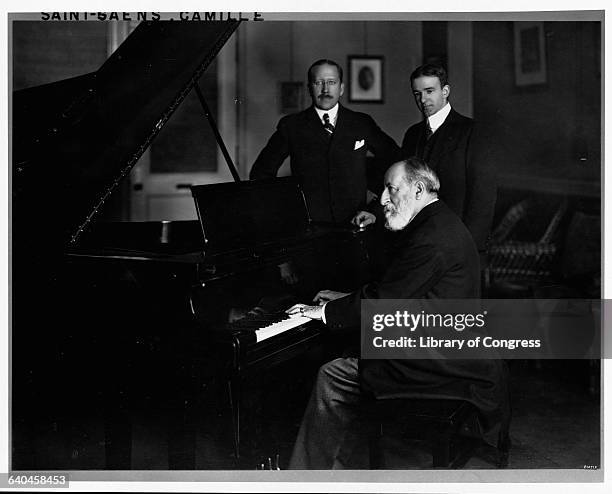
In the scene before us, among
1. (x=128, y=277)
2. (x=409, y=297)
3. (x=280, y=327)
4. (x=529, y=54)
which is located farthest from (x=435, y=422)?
(x=529, y=54)

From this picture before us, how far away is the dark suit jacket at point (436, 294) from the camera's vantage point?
221 cm

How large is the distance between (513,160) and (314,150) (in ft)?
6.65

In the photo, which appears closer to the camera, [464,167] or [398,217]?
[398,217]

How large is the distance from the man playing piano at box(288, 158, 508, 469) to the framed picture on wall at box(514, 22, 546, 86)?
1.96 metres

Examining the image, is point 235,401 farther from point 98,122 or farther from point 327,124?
point 327,124

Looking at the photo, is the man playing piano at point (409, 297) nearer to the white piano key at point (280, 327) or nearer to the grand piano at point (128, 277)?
the white piano key at point (280, 327)

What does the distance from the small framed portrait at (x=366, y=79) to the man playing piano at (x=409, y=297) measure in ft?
9.89

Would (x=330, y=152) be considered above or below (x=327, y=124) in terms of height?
below

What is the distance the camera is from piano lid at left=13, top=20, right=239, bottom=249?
222cm

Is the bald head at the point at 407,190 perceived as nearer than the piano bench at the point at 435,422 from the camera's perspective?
No

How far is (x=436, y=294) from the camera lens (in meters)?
2.27

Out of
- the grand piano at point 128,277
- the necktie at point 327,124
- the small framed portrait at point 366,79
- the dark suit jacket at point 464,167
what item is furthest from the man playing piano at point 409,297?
the small framed portrait at point 366,79

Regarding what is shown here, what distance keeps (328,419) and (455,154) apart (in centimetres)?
123
